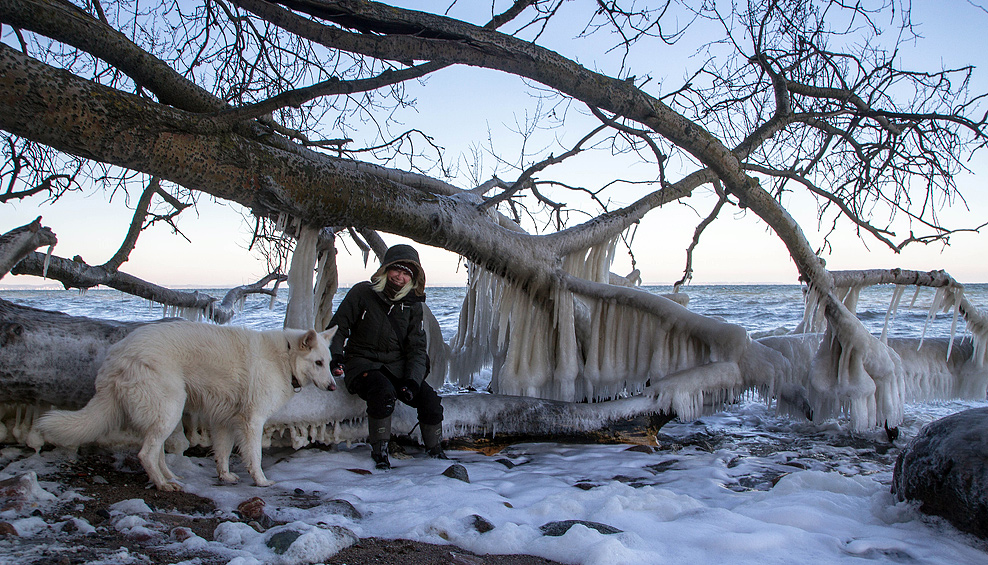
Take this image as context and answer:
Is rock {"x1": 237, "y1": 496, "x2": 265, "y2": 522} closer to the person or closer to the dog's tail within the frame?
the dog's tail

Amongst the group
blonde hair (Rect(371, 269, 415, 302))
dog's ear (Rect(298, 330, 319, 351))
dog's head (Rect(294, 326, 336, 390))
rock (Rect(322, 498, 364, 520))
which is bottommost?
rock (Rect(322, 498, 364, 520))

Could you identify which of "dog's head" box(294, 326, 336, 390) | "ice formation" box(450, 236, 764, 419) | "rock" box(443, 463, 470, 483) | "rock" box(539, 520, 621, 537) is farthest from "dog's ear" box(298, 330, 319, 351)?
"ice formation" box(450, 236, 764, 419)

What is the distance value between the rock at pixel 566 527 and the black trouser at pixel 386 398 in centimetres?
181

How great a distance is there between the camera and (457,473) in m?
3.93

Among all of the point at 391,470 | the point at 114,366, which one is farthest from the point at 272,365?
the point at 391,470

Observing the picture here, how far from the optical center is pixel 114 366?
10.2 feet

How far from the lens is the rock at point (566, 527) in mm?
2771

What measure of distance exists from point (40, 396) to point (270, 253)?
434cm

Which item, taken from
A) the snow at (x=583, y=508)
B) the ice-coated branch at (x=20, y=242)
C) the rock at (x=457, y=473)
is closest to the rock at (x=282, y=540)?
the snow at (x=583, y=508)

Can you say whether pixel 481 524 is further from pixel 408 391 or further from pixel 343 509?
pixel 408 391

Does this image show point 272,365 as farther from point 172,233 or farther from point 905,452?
point 172,233

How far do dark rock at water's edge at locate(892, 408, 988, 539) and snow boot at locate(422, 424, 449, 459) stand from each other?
10.5ft

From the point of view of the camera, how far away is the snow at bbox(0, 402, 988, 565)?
2520 mm

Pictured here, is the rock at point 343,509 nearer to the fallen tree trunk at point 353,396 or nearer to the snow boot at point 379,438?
the snow boot at point 379,438
